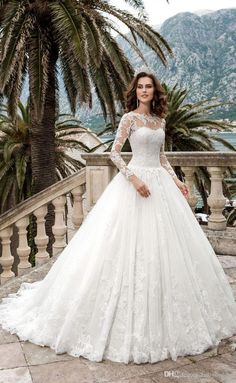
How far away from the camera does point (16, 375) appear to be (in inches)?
109

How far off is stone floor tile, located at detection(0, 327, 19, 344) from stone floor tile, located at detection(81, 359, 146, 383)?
66 centimetres

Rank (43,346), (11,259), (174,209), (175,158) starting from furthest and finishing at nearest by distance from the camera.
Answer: (11,259), (175,158), (174,209), (43,346)

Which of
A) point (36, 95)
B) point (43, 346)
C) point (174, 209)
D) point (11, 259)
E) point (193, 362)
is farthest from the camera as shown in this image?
point (36, 95)

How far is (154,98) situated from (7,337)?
2107 mm

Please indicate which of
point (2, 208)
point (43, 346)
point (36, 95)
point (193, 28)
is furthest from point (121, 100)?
point (193, 28)

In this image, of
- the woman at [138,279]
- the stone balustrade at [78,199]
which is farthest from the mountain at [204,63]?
the woman at [138,279]

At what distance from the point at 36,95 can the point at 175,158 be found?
203 inches

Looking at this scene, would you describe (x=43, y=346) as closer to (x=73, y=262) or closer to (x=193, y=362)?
(x=73, y=262)

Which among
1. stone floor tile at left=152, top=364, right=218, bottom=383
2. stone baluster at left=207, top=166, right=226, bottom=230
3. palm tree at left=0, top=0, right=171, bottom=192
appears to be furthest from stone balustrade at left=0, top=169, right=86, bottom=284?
palm tree at left=0, top=0, right=171, bottom=192

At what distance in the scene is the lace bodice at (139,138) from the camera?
342 cm

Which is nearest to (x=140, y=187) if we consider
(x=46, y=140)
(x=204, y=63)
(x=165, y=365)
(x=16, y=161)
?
(x=165, y=365)

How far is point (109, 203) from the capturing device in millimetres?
3453

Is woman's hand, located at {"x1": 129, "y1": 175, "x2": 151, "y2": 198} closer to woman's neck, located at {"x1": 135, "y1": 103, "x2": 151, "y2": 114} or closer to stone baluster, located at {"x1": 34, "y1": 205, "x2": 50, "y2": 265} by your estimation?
woman's neck, located at {"x1": 135, "y1": 103, "x2": 151, "y2": 114}

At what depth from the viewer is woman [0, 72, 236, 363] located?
116 inches
